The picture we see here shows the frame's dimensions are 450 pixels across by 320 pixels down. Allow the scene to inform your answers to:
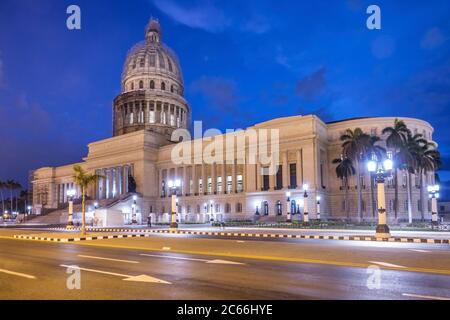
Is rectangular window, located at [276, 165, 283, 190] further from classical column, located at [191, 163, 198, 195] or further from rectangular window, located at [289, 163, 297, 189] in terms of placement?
classical column, located at [191, 163, 198, 195]

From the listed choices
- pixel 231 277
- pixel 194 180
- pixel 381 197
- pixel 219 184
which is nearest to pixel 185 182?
pixel 194 180

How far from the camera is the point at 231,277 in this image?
36.5ft

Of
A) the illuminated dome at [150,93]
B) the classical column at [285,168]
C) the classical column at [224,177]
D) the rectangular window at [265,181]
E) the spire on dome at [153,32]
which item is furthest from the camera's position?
the spire on dome at [153,32]

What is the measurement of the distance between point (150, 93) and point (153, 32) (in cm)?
2409

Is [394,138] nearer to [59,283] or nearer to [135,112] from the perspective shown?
[59,283]

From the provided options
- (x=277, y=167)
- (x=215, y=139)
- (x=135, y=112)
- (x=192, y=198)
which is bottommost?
(x=192, y=198)

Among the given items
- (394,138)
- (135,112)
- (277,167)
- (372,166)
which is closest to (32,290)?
(372,166)

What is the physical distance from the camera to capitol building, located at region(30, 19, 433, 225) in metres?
69.1

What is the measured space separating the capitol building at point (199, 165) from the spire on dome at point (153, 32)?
13.3 inches

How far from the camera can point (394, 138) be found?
51812 millimetres

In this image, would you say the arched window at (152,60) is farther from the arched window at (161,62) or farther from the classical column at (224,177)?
the classical column at (224,177)

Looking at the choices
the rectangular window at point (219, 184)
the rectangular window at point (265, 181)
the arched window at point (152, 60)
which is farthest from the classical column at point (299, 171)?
the arched window at point (152, 60)

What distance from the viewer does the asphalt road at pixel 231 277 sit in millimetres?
8859
